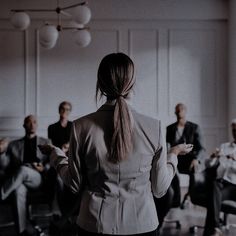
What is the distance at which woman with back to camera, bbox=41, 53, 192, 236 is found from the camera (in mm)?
1589

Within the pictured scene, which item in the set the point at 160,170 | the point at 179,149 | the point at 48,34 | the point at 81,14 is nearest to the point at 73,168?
the point at 160,170

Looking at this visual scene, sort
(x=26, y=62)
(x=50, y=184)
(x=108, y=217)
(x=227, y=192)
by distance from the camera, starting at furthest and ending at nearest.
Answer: (x=26, y=62) < (x=50, y=184) < (x=227, y=192) < (x=108, y=217)

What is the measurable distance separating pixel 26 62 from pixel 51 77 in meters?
0.43

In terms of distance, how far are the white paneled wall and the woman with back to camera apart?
5.48 metres

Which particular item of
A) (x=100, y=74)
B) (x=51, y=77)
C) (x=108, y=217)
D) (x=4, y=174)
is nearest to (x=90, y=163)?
(x=108, y=217)

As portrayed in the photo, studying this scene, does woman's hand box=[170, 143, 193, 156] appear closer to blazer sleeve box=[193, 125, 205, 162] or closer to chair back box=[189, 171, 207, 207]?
chair back box=[189, 171, 207, 207]

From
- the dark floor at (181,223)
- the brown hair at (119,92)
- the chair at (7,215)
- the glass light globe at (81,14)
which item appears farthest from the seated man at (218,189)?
the brown hair at (119,92)

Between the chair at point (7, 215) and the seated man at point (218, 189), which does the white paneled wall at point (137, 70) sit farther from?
the seated man at point (218, 189)

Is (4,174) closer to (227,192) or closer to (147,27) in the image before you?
(227,192)

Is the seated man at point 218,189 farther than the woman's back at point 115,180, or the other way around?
the seated man at point 218,189

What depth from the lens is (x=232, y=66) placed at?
278 inches

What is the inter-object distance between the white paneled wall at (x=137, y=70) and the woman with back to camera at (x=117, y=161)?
18.0 feet

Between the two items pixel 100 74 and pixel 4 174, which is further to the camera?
pixel 4 174

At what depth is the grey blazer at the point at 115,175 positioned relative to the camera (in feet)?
5.22
